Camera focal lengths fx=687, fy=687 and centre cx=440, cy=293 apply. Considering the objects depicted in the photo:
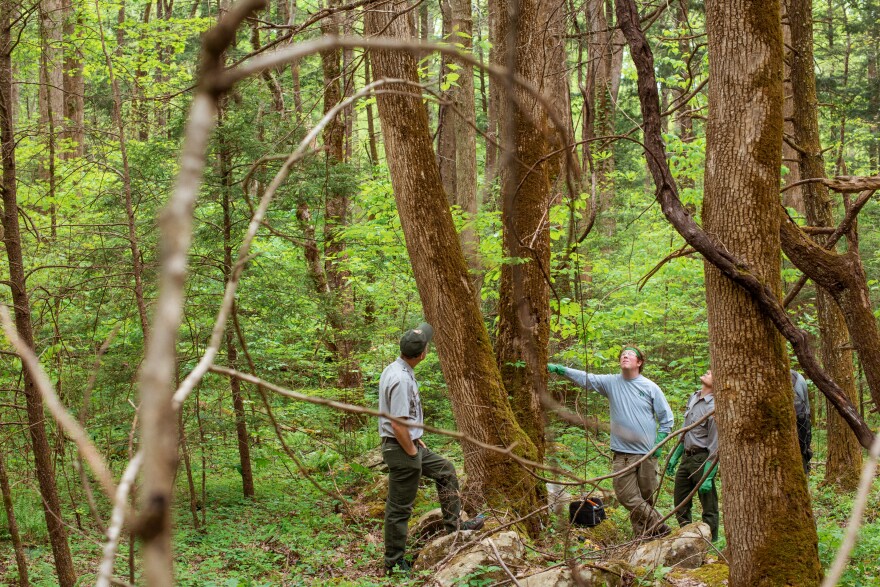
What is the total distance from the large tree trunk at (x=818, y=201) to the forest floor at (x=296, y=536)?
52cm

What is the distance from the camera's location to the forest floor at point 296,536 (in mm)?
5598

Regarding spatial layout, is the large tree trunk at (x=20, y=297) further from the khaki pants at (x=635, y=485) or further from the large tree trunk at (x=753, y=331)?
the khaki pants at (x=635, y=485)

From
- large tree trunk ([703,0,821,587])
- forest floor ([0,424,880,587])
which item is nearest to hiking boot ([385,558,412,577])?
forest floor ([0,424,880,587])

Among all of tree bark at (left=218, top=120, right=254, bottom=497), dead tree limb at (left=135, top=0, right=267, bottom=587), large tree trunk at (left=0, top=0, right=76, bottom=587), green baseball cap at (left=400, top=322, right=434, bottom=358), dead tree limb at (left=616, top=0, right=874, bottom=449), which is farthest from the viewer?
tree bark at (left=218, top=120, right=254, bottom=497)

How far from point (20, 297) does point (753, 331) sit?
15.3 feet

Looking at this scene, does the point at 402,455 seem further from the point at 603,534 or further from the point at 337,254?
the point at 337,254

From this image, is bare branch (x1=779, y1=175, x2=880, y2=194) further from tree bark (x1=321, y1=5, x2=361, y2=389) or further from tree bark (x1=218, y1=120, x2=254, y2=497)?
tree bark (x1=218, y1=120, x2=254, y2=497)

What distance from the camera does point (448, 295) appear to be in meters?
6.32

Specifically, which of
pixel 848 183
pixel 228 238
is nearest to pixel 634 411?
pixel 848 183

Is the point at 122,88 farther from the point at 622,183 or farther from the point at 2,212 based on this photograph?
the point at 622,183

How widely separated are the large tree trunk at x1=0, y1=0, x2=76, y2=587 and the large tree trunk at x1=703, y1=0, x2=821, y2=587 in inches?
171

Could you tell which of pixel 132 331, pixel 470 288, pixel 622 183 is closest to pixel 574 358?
pixel 470 288

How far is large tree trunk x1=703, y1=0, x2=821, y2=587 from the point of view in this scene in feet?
11.6

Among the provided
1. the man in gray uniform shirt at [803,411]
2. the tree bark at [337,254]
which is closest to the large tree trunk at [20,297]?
the tree bark at [337,254]
